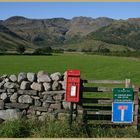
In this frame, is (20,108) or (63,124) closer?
(63,124)

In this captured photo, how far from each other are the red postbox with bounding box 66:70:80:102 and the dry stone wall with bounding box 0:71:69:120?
0.63 m

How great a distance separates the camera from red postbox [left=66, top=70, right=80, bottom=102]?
10.4 meters

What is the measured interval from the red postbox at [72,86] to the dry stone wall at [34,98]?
0.63 meters

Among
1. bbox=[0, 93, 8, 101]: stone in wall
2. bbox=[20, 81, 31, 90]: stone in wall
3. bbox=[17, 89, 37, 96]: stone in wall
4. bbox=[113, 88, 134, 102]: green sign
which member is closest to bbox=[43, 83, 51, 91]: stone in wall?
bbox=[17, 89, 37, 96]: stone in wall

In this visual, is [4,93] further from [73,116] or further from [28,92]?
[73,116]

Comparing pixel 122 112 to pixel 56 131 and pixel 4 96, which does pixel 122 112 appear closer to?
pixel 56 131

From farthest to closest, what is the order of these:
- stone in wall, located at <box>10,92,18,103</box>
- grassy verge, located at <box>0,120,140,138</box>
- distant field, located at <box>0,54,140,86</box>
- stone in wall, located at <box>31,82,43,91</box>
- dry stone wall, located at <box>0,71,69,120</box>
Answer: distant field, located at <box>0,54,140,86</box> → stone in wall, located at <box>10,92,18,103</box> → stone in wall, located at <box>31,82,43,91</box> → dry stone wall, located at <box>0,71,69,120</box> → grassy verge, located at <box>0,120,140,138</box>

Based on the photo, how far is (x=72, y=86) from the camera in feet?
34.1

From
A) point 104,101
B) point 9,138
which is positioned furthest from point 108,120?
point 9,138

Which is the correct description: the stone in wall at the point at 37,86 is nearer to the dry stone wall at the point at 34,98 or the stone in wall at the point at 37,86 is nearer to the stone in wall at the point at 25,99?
the dry stone wall at the point at 34,98

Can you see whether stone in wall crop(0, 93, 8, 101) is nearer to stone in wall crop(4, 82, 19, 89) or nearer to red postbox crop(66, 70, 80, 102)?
stone in wall crop(4, 82, 19, 89)

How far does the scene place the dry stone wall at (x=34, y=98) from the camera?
36.1 feet

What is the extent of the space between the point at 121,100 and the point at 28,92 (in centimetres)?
264

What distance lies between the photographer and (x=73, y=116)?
10.7 metres
